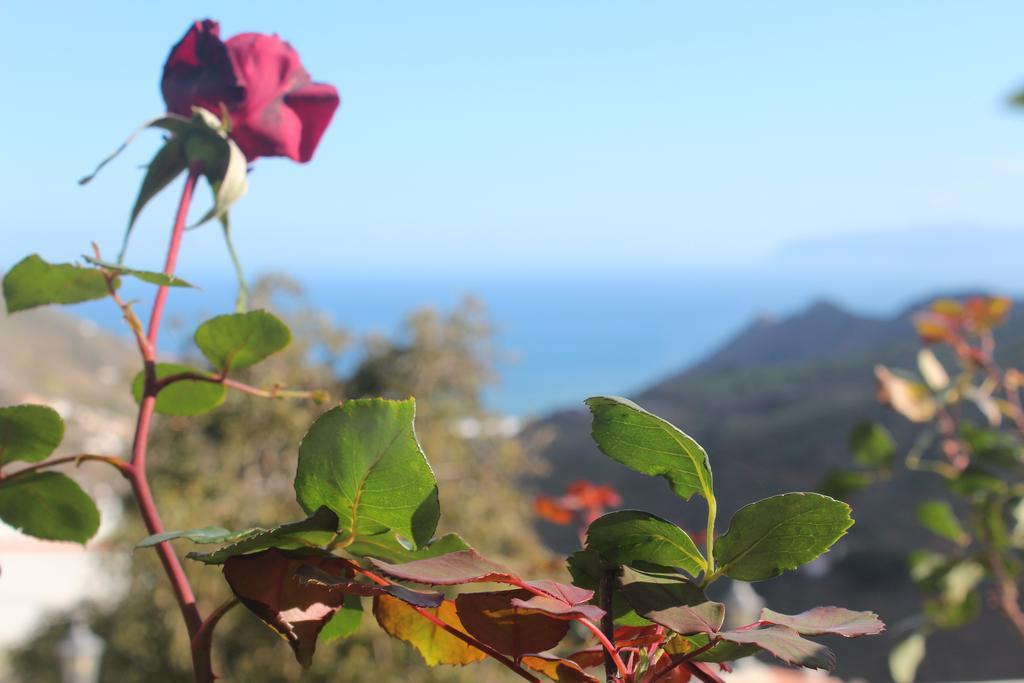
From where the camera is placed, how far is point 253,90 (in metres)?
0.37

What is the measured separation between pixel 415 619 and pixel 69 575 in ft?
26.3

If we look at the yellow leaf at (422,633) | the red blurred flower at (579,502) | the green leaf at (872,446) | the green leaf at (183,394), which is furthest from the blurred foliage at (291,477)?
the yellow leaf at (422,633)

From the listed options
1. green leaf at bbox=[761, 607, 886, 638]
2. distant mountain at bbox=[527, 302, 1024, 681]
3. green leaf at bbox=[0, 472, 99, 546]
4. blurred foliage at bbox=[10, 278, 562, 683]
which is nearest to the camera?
green leaf at bbox=[761, 607, 886, 638]

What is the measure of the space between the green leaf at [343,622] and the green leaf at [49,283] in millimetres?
136

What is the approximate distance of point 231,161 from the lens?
0.34m

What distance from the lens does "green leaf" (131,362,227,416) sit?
354mm

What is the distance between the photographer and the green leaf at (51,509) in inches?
12.0

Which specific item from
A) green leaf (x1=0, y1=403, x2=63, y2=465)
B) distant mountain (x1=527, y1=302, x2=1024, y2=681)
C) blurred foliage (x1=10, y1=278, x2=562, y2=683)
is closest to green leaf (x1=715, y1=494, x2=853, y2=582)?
green leaf (x1=0, y1=403, x2=63, y2=465)

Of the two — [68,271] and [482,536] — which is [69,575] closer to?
[482,536]

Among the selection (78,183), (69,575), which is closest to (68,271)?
(78,183)

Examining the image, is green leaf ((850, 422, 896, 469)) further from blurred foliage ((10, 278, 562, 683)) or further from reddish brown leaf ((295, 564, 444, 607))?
blurred foliage ((10, 278, 562, 683))

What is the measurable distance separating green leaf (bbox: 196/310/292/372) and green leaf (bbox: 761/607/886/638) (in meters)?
0.18

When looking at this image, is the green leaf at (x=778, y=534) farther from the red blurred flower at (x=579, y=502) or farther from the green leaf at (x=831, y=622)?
the red blurred flower at (x=579, y=502)

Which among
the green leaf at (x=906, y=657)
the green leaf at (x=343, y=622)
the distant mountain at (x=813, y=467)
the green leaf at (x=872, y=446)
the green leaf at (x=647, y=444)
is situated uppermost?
the green leaf at (x=647, y=444)
